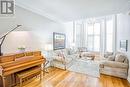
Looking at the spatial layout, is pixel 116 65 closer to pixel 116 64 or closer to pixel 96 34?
pixel 116 64

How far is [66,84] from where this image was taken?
3426mm

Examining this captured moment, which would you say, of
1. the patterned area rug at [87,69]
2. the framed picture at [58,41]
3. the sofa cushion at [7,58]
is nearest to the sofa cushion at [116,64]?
the patterned area rug at [87,69]

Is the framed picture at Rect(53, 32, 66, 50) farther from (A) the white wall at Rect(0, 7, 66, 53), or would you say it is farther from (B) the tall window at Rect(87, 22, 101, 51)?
(B) the tall window at Rect(87, 22, 101, 51)

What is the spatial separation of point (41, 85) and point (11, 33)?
6.81 feet

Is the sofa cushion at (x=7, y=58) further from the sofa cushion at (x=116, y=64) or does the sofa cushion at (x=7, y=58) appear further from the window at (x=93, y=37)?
the window at (x=93, y=37)

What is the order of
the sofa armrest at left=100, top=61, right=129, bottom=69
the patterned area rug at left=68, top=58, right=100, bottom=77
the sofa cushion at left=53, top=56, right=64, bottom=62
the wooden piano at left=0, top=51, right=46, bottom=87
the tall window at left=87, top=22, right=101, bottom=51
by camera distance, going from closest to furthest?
1. the wooden piano at left=0, top=51, right=46, bottom=87
2. the sofa armrest at left=100, top=61, right=129, bottom=69
3. the patterned area rug at left=68, top=58, right=100, bottom=77
4. the sofa cushion at left=53, top=56, right=64, bottom=62
5. the tall window at left=87, top=22, right=101, bottom=51

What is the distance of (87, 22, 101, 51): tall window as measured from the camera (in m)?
8.38

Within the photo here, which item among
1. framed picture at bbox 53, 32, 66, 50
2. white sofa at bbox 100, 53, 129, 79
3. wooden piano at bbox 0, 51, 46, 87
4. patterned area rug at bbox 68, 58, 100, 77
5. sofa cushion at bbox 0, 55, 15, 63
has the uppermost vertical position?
framed picture at bbox 53, 32, 66, 50

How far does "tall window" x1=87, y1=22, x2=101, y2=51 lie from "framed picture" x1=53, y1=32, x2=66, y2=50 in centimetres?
301

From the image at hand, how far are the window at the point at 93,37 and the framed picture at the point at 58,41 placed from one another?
3007 mm

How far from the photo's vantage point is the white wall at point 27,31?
3445mm

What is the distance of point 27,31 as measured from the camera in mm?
4141

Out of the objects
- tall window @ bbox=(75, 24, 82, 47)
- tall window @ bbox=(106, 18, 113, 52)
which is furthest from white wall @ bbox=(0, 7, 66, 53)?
tall window @ bbox=(106, 18, 113, 52)

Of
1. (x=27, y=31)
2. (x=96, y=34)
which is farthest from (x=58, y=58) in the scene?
(x=96, y=34)
